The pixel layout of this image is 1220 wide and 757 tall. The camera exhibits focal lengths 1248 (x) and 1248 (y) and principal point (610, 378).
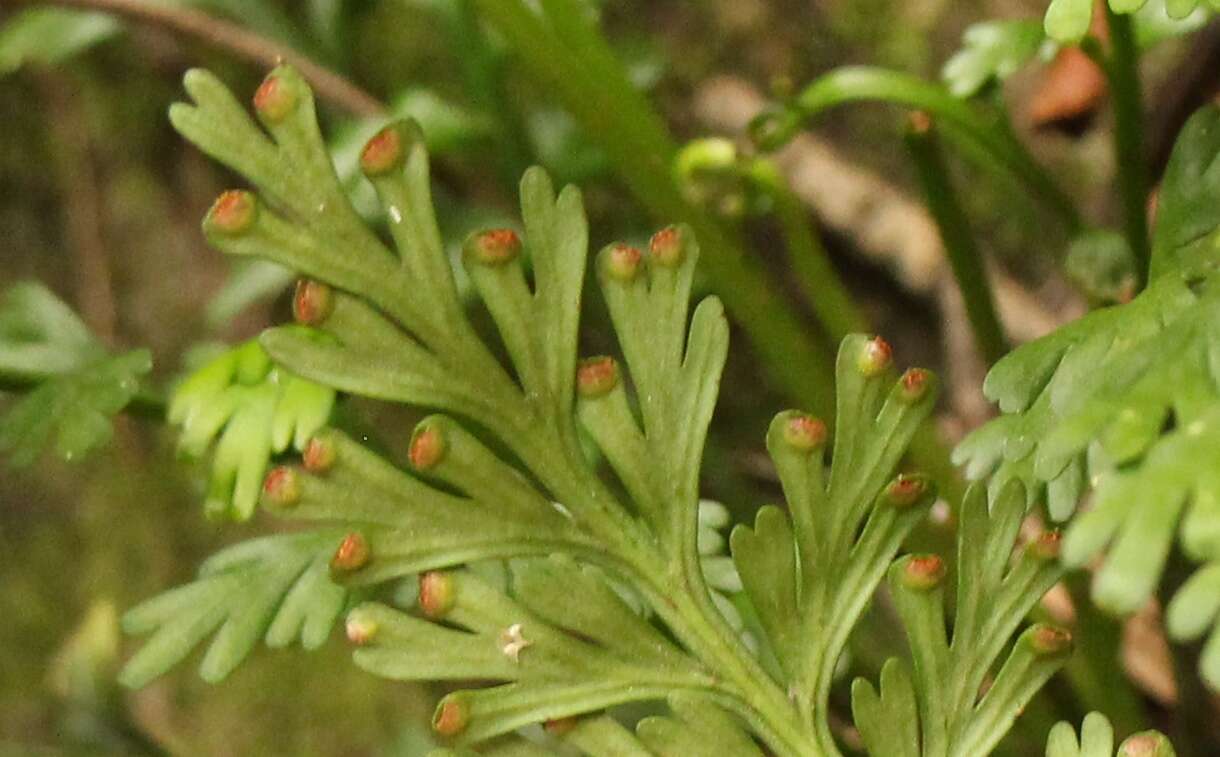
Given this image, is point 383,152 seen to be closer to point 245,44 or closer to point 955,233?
point 955,233

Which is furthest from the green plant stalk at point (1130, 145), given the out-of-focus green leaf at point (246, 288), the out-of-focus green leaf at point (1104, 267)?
the out-of-focus green leaf at point (246, 288)

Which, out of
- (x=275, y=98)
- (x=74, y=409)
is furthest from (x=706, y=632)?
(x=74, y=409)

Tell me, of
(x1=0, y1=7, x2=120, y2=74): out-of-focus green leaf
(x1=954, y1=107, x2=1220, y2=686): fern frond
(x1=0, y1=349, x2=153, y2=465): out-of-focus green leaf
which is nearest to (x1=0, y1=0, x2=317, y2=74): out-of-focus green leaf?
(x1=0, y1=7, x2=120, y2=74): out-of-focus green leaf

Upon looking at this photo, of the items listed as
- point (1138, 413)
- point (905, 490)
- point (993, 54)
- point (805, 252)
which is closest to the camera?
point (1138, 413)

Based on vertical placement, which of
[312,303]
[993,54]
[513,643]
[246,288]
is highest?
[993,54]

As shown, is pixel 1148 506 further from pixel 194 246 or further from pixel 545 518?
pixel 194 246

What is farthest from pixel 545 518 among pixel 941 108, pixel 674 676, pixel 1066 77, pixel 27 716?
pixel 27 716

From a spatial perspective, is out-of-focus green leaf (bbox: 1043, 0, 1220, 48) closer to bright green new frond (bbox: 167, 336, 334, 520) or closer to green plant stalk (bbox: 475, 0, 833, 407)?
green plant stalk (bbox: 475, 0, 833, 407)
